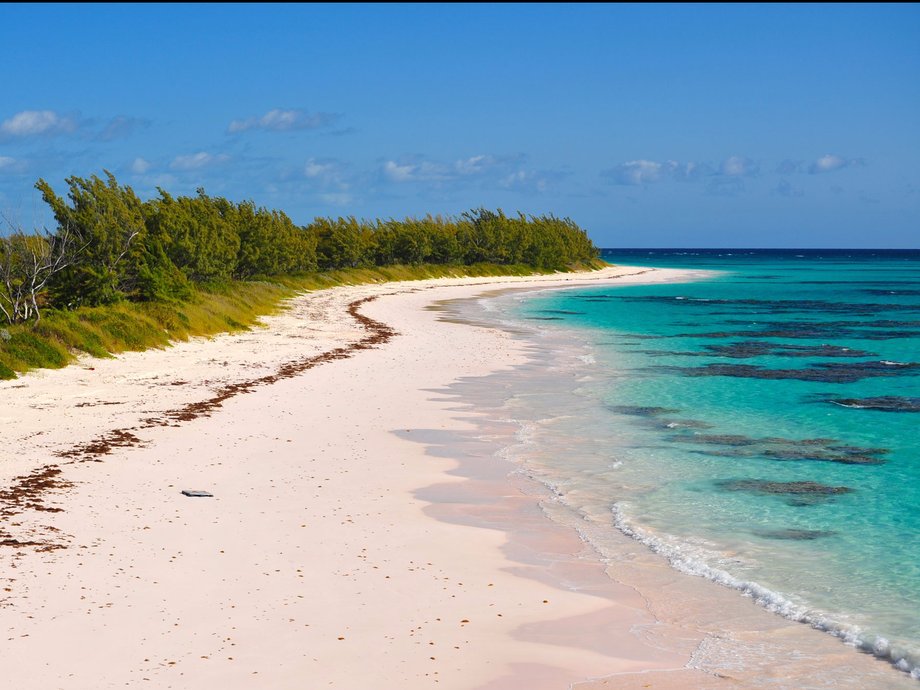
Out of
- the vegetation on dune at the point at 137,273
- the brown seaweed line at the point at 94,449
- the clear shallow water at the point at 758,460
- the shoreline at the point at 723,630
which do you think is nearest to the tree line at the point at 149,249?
the vegetation on dune at the point at 137,273

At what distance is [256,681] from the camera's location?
6.51 meters

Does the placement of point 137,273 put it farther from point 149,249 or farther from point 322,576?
point 322,576

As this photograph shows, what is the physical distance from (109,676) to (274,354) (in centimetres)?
1947

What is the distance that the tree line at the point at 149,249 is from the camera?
82.3ft

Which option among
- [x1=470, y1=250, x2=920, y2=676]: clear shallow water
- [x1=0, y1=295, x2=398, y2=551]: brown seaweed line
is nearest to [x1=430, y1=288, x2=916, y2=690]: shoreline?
[x1=470, y1=250, x2=920, y2=676]: clear shallow water

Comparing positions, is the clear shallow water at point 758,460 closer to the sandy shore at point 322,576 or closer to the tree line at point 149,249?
the sandy shore at point 322,576

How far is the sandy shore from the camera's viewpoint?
6.88 meters

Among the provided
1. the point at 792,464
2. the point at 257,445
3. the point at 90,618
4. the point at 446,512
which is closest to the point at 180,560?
the point at 90,618

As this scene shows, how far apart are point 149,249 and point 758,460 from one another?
75.2 feet

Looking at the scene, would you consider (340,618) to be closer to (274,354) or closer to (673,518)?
(673,518)

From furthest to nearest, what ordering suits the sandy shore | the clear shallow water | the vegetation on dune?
the vegetation on dune < the clear shallow water < the sandy shore

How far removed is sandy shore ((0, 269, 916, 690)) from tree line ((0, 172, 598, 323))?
9542mm

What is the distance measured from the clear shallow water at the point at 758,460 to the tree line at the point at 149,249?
1266 centimetres

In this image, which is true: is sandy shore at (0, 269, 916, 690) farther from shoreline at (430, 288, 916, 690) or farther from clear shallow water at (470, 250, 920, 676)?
clear shallow water at (470, 250, 920, 676)
